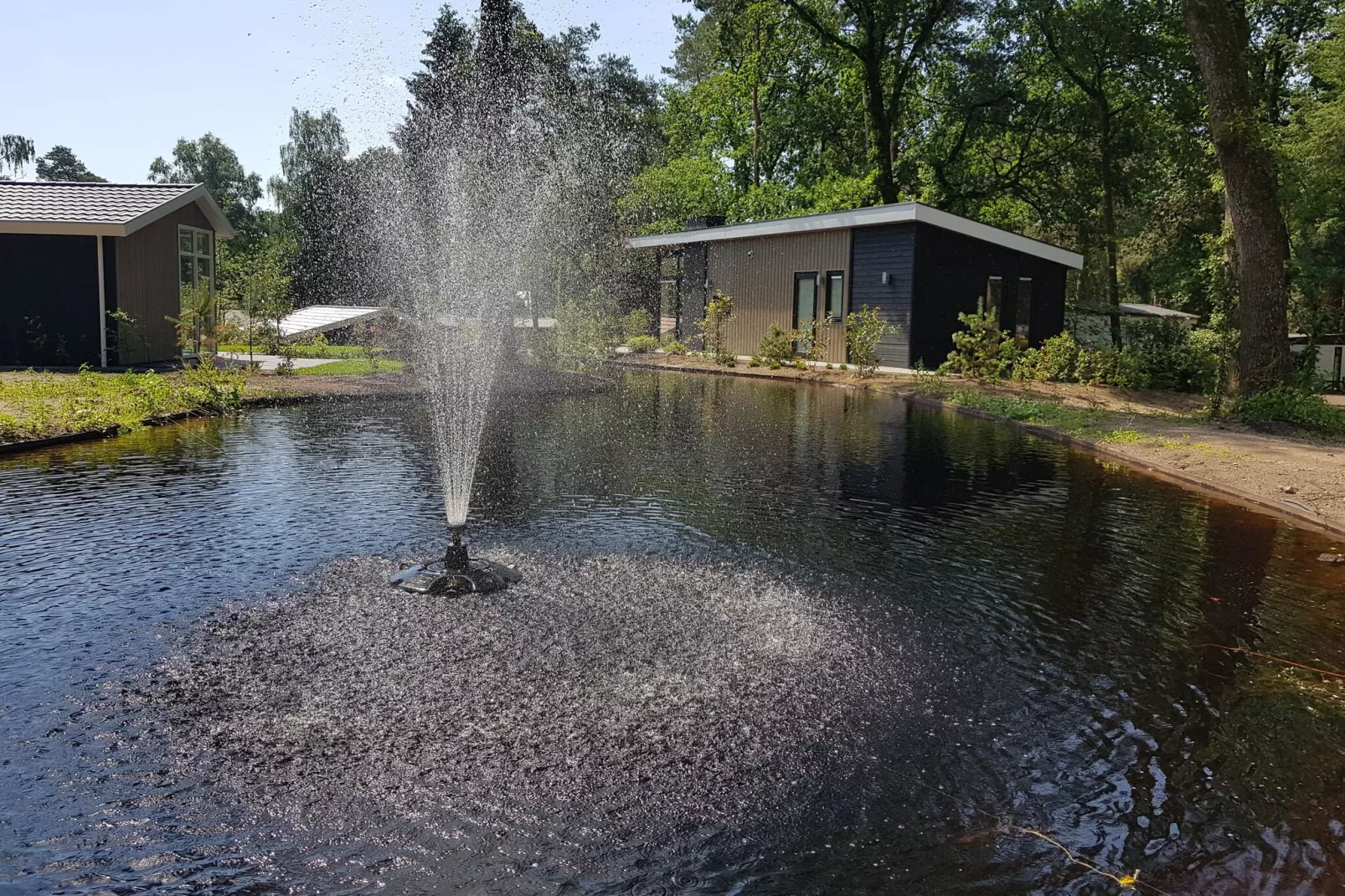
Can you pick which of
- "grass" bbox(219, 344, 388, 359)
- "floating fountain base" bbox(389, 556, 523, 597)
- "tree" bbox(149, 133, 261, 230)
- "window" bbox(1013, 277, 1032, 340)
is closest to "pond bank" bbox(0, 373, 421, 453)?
"grass" bbox(219, 344, 388, 359)

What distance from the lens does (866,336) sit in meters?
23.3

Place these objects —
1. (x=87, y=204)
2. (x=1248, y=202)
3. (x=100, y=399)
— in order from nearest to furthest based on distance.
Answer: (x=100, y=399), (x=1248, y=202), (x=87, y=204)

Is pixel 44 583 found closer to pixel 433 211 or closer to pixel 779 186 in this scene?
pixel 433 211

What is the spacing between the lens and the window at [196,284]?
66.0 feet

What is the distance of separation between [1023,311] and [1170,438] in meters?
12.9

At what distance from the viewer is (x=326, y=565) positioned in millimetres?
6660

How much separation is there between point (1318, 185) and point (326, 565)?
18.2 meters

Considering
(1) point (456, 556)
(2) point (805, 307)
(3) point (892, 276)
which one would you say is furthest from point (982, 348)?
(1) point (456, 556)

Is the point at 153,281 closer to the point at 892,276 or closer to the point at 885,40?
the point at 892,276

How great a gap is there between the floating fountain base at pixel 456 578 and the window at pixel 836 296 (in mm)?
20116

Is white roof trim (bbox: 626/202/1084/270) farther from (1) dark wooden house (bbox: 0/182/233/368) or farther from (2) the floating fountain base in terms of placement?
(2) the floating fountain base

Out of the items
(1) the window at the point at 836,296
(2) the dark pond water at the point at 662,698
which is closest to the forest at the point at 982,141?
(1) the window at the point at 836,296

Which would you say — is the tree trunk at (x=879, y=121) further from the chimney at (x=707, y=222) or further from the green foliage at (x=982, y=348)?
the green foliage at (x=982, y=348)

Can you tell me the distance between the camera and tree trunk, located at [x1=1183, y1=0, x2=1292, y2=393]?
14.2 meters
